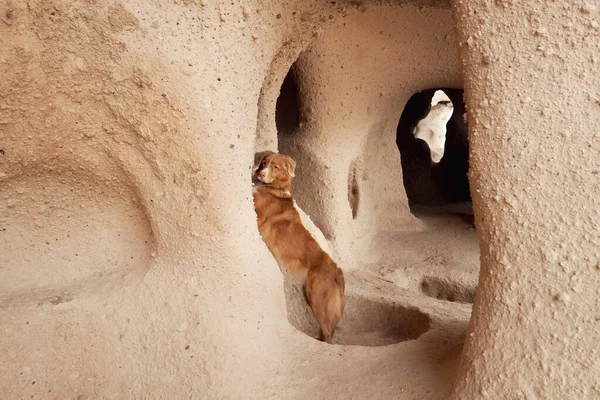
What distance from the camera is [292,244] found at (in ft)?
8.29

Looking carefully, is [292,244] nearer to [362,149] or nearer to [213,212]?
[213,212]

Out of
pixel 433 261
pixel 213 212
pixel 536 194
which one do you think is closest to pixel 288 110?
pixel 433 261

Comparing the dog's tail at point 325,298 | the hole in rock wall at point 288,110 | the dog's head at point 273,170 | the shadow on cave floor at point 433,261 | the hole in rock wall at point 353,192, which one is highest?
the hole in rock wall at point 288,110

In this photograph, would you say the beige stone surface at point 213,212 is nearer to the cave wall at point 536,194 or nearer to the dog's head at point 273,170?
the cave wall at point 536,194

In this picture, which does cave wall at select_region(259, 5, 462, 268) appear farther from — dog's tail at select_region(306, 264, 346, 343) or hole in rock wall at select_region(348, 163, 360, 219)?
dog's tail at select_region(306, 264, 346, 343)

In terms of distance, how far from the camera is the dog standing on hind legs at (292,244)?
8.00ft

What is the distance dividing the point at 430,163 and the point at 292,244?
4027 mm

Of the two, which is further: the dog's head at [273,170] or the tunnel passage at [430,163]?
the tunnel passage at [430,163]

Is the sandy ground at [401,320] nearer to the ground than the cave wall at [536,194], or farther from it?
nearer to the ground

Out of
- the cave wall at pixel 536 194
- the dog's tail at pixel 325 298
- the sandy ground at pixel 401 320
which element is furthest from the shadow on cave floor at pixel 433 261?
the cave wall at pixel 536 194

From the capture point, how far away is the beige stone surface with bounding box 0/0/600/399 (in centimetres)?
134

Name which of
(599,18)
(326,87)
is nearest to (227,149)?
(599,18)

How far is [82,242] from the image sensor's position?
77.2 inches

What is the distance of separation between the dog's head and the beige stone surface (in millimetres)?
598
